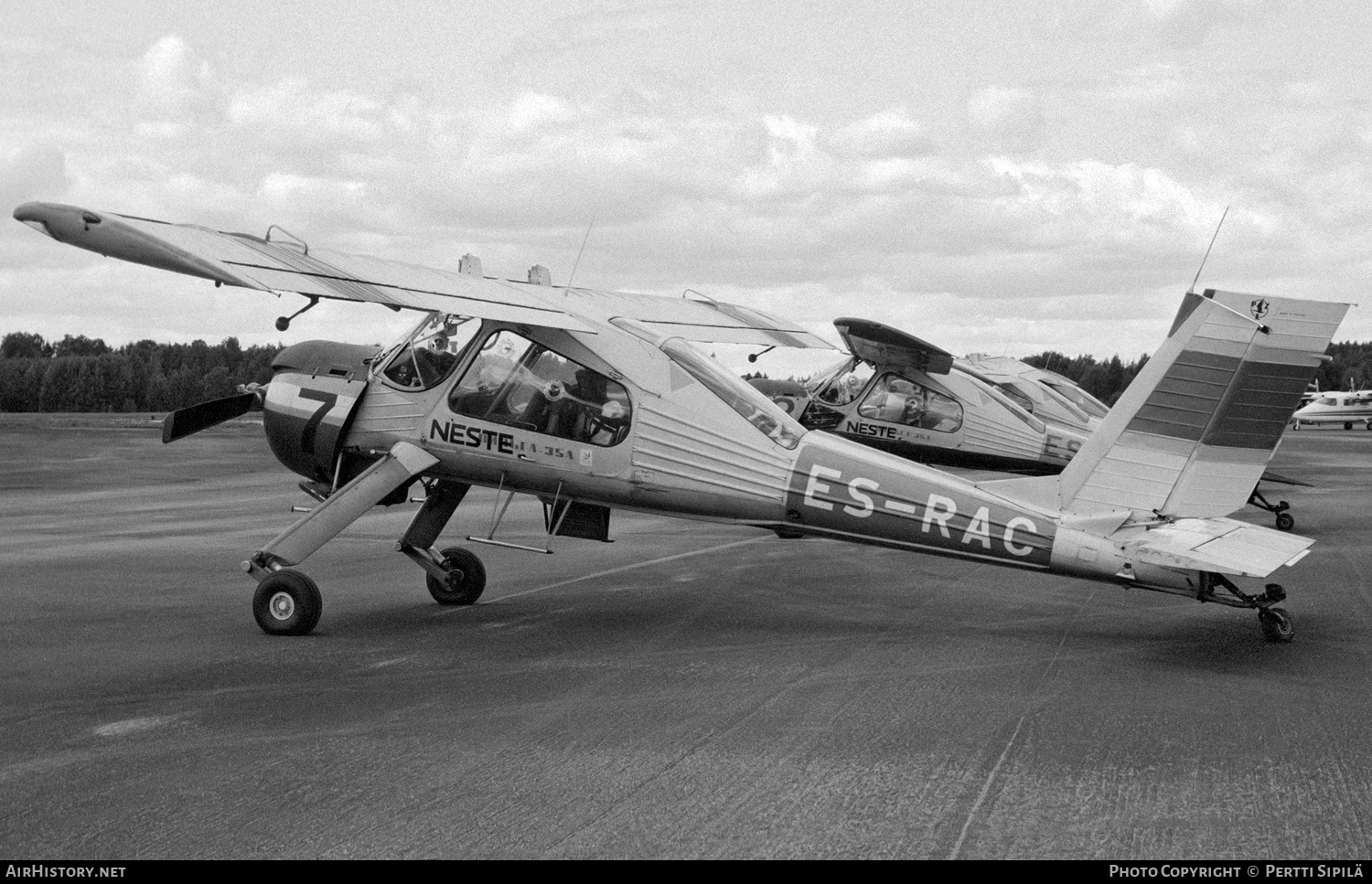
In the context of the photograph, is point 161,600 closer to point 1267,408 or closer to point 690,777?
point 690,777

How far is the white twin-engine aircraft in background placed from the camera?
9320 millimetres

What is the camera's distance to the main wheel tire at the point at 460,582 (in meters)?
11.8

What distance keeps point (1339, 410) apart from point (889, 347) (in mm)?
63698

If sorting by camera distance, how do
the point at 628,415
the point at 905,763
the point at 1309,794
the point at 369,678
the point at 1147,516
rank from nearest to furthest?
1. the point at 1309,794
2. the point at 905,763
3. the point at 369,678
4. the point at 1147,516
5. the point at 628,415

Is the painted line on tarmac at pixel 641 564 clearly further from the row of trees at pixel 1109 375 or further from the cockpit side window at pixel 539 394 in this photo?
the row of trees at pixel 1109 375

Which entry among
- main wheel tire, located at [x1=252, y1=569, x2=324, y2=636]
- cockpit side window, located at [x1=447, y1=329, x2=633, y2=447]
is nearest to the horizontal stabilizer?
cockpit side window, located at [x1=447, y1=329, x2=633, y2=447]

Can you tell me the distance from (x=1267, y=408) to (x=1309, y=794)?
421cm

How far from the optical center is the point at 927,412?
19.4 metres

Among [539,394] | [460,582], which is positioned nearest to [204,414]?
[460,582]

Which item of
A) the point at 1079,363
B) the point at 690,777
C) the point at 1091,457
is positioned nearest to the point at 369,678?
the point at 690,777

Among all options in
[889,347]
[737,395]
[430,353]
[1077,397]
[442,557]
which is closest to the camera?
[737,395]

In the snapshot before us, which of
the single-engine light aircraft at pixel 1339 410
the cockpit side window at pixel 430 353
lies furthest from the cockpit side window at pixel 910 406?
the single-engine light aircraft at pixel 1339 410

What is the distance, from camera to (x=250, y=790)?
6.12 m

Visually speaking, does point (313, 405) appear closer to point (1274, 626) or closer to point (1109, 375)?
point (1274, 626)
